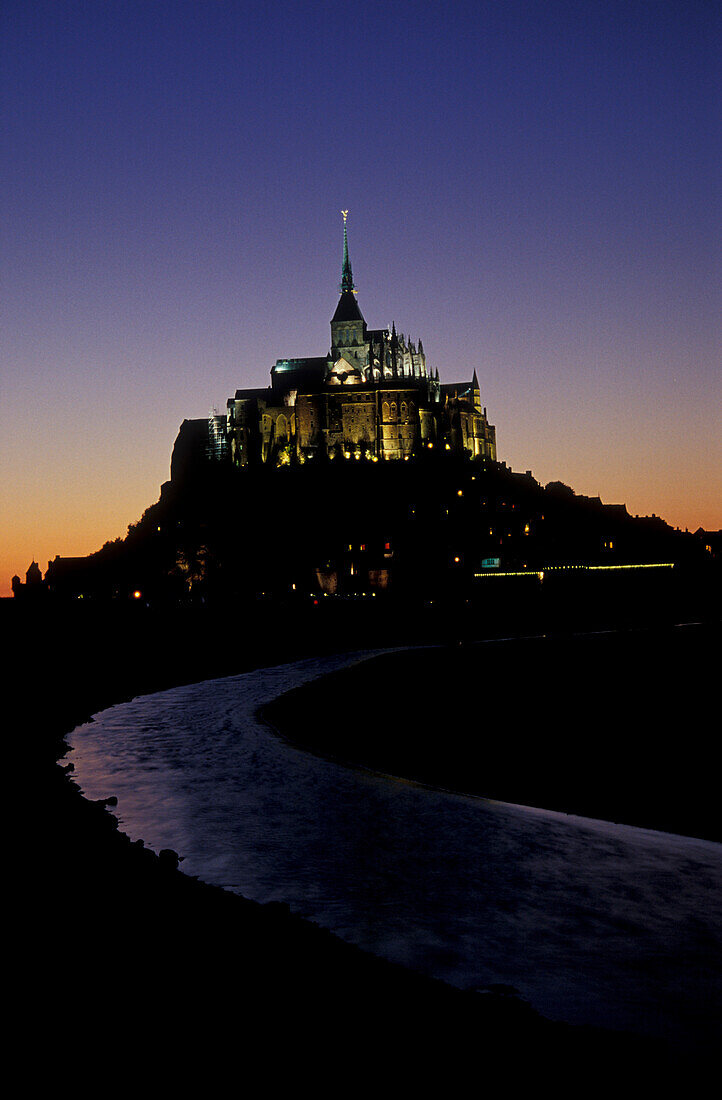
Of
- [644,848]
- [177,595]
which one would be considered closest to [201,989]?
[644,848]

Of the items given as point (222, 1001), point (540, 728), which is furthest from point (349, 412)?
point (222, 1001)

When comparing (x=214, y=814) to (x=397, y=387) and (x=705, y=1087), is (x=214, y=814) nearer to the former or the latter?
(x=705, y=1087)

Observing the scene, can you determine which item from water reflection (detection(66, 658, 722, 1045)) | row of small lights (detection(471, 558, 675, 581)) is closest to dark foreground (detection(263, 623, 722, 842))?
water reflection (detection(66, 658, 722, 1045))

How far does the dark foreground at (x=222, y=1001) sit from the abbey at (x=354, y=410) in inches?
4795

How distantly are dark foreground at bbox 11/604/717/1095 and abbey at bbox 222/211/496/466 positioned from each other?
400 feet

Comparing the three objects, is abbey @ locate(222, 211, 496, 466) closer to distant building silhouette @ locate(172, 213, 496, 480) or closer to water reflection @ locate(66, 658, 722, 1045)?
distant building silhouette @ locate(172, 213, 496, 480)

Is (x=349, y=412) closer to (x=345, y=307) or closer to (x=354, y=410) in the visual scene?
(x=354, y=410)

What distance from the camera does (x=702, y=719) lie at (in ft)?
83.9

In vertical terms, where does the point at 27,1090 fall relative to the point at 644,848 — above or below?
above

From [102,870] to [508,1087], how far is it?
219 inches

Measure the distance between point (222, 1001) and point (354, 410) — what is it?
419 ft

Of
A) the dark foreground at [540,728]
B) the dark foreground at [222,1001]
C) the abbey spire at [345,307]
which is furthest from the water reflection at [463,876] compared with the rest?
the abbey spire at [345,307]

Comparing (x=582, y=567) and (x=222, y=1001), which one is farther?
Result: (x=582, y=567)

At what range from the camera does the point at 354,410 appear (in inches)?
5177
